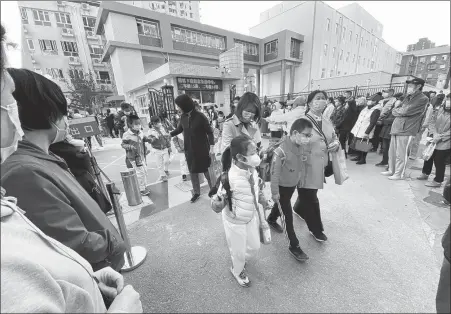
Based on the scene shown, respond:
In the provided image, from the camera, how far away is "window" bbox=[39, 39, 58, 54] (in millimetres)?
23000

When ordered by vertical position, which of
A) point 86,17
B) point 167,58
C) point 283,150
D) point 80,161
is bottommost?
point 283,150

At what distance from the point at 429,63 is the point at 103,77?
7335 cm

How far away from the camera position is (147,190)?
4.25 m

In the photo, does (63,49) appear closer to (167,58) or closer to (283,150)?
(167,58)

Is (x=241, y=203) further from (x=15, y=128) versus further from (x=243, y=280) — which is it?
(x=15, y=128)

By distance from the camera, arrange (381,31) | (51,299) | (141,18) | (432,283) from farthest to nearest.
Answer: (381,31), (141,18), (432,283), (51,299)

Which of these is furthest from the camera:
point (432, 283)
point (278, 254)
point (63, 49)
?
point (63, 49)

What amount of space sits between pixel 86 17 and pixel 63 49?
17.7 ft

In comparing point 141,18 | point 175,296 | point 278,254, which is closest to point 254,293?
point 278,254

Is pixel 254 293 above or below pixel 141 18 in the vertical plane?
below

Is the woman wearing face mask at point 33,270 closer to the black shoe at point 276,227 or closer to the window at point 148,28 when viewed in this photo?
the black shoe at point 276,227

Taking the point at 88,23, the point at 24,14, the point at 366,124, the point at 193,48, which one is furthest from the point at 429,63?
the point at 24,14

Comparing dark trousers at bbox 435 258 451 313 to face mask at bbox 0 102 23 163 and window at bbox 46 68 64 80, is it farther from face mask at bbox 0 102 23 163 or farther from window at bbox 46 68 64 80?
window at bbox 46 68 64 80

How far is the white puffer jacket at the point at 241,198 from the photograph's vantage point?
5.96 feet
